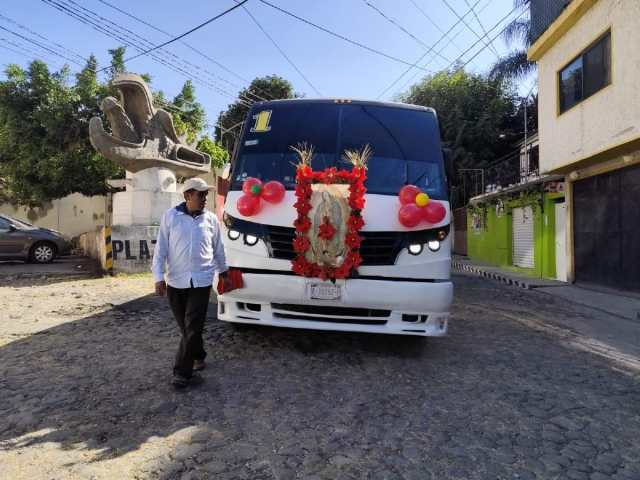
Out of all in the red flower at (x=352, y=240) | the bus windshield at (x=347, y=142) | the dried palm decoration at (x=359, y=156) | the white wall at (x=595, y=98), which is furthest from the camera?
the white wall at (x=595, y=98)

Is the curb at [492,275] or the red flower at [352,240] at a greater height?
the red flower at [352,240]

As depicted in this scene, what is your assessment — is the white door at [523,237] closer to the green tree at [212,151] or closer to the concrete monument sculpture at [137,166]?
the concrete monument sculpture at [137,166]

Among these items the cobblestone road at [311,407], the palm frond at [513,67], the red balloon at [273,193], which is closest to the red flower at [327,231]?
the red balloon at [273,193]

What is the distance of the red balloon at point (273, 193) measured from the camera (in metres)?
4.06

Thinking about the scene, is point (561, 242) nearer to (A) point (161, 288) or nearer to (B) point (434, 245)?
(B) point (434, 245)

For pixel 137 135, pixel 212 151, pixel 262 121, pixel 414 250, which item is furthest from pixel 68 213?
pixel 414 250

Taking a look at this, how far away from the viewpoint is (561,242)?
1237cm

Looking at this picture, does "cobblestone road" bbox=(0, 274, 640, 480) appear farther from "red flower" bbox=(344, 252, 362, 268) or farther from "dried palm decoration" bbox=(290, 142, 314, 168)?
"dried palm decoration" bbox=(290, 142, 314, 168)

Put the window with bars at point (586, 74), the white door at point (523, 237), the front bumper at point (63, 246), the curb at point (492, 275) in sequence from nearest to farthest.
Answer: the window with bars at point (586, 74)
the curb at point (492, 275)
the front bumper at point (63, 246)
the white door at point (523, 237)

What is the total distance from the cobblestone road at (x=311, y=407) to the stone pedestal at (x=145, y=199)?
5556 millimetres

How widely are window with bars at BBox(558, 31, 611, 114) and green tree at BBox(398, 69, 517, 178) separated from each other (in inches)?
402

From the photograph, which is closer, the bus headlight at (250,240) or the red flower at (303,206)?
the red flower at (303,206)

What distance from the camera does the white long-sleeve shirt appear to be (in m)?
3.51

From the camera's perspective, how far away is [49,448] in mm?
2541
